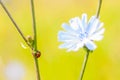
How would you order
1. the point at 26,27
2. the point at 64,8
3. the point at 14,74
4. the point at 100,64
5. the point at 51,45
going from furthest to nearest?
the point at 64,8 < the point at 26,27 < the point at 51,45 < the point at 100,64 < the point at 14,74

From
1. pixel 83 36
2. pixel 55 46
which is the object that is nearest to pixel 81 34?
pixel 83 36

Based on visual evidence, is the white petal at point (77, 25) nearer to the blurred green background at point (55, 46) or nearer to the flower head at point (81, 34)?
the flower head at point (81, 34)

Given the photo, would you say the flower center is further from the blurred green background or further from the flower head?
the blurred green background

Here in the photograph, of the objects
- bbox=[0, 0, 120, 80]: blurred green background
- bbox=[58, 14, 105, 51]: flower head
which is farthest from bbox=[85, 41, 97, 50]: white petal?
bbox=[0, 0, 120, 80]: blurred green background

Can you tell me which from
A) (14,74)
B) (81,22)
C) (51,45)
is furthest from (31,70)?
(81,22)

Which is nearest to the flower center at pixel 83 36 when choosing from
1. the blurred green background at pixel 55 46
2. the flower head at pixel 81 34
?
the flower head at pixel 81 34

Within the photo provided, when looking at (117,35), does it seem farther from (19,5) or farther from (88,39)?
(88,39)

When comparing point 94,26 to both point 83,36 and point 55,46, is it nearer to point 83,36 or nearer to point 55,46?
point 83,36
